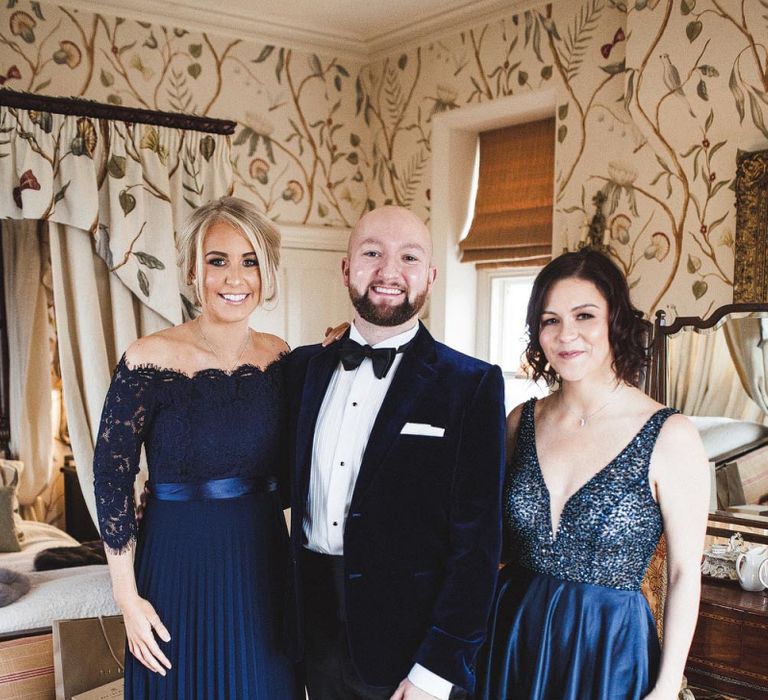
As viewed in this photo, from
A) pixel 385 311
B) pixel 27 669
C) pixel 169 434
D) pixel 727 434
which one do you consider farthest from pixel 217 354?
pixel 727 434

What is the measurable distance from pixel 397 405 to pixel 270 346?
0.48 metres

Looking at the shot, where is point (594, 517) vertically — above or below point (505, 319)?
below

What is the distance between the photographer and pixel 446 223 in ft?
14.5

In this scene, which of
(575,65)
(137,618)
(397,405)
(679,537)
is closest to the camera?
(679,537)

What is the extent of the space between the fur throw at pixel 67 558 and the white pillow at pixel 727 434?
2.14 meters

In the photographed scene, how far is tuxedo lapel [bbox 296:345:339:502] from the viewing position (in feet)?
5.97

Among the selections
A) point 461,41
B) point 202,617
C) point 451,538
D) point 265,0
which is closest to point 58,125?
point 265,0

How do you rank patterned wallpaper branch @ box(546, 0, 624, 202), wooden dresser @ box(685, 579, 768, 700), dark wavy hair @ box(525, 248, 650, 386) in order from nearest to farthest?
dark wavy hair @ box(525, 248, 650, 386) → wooden dresser @ box(685, 579, 768, 700) → patterned wallpaper branch @ box(546, 0, 624, 202)

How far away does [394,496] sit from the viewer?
172cm

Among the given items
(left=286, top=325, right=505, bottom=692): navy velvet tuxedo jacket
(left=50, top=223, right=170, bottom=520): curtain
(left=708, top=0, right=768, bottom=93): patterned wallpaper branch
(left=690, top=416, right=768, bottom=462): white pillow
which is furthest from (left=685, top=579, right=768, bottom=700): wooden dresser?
(left=50, top=223, right=170, bottom=520): curtain

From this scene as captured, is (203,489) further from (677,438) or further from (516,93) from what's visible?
(516,93)

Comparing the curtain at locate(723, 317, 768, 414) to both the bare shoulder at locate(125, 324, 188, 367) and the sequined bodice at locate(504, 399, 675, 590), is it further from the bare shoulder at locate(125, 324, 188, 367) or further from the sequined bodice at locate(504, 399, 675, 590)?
the bare shoulder at locate(125, 324, 188, 367)

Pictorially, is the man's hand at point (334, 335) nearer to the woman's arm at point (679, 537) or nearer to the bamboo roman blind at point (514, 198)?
the woman's arm at point (679, 537)

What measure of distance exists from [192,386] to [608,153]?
2.33 m
